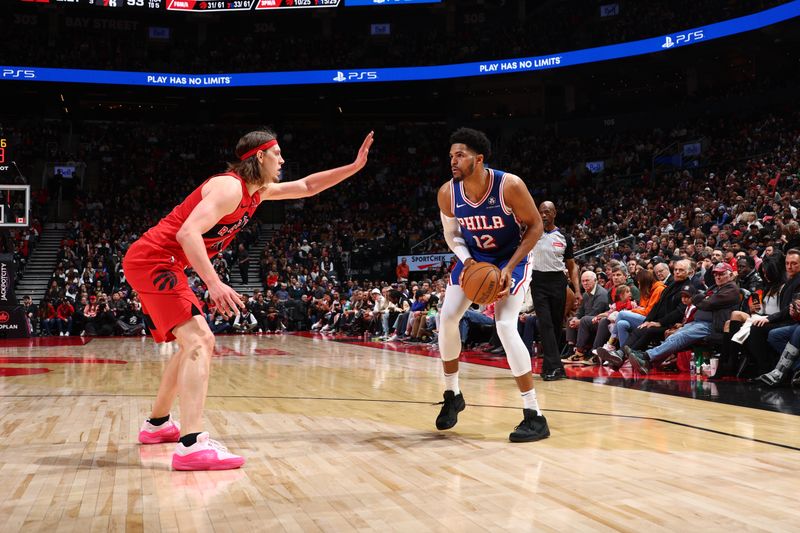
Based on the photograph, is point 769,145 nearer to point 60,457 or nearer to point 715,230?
point 715,230

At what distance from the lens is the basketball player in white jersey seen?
424 cm

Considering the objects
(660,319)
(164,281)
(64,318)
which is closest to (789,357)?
(660,319)

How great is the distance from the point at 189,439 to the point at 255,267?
71.8ft

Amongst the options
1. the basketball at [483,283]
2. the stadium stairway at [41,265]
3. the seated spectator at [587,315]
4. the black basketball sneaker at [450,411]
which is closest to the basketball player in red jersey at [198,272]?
the basketball at [483,283]

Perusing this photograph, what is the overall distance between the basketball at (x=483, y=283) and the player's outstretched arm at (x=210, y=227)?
4.57 ft

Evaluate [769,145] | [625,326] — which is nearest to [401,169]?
[769,145]

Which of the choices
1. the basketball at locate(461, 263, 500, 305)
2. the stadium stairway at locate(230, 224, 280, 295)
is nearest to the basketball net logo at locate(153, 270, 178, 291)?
the basketball at locate(461, 263, 500, 305)

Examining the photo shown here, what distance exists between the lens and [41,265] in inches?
936

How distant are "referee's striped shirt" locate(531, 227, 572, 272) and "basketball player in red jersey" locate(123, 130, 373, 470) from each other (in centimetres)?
372

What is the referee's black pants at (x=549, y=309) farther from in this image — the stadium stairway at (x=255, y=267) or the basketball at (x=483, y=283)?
the stadium stairway at (x=255, y=267)

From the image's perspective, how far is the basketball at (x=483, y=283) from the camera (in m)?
4.12

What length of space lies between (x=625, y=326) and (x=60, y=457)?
20.2ft

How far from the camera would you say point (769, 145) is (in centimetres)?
2086

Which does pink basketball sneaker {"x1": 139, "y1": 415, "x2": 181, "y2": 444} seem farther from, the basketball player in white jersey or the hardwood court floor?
the basketball player in white jersey
